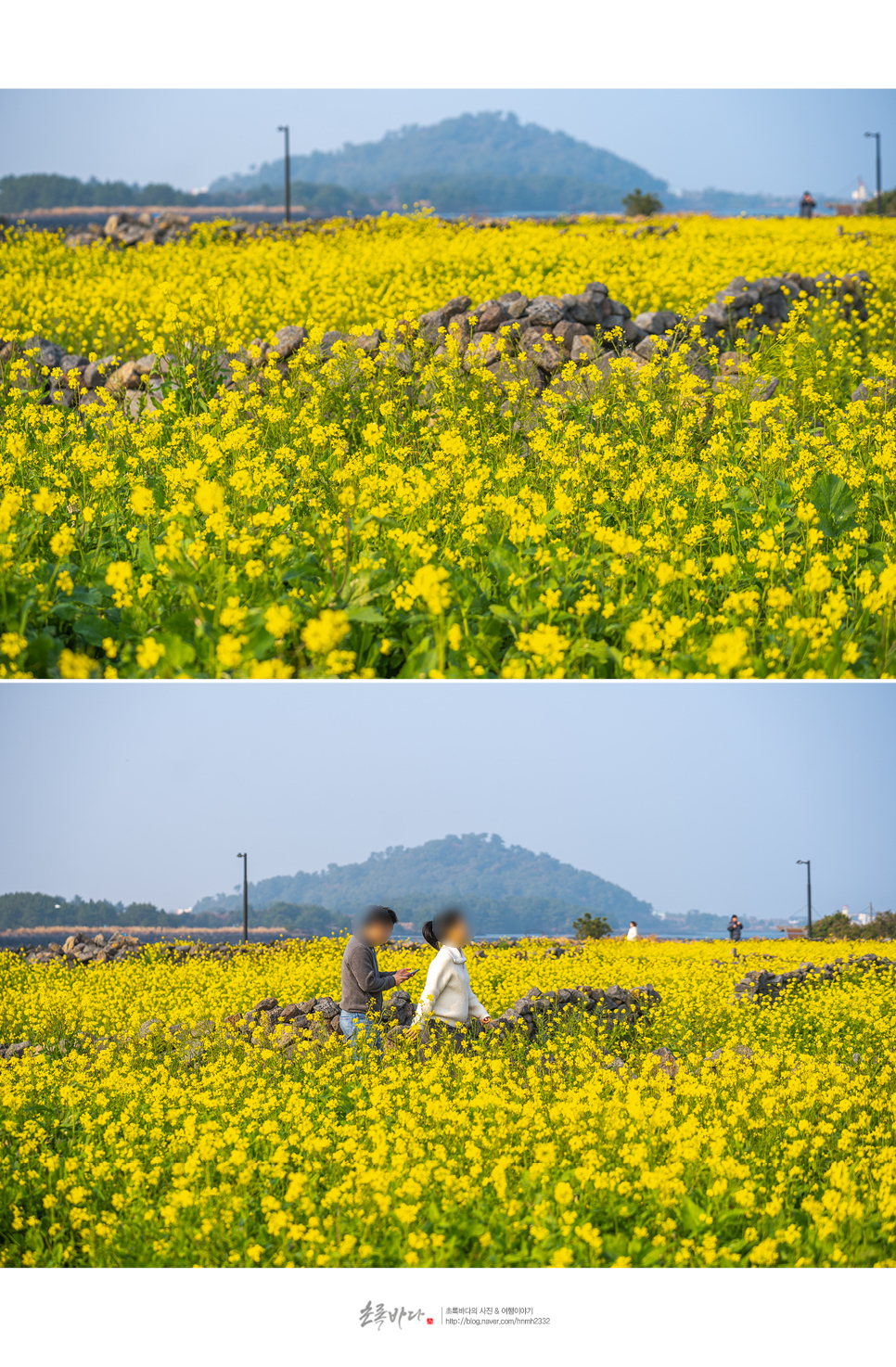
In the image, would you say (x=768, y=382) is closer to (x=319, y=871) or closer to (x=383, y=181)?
(x=319, y=871)

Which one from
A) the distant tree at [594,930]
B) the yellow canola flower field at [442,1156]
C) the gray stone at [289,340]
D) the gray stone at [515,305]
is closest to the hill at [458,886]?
the yellow canola flower field at [442,1156]

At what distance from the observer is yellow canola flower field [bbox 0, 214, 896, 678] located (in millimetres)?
3764

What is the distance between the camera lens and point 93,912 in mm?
5059

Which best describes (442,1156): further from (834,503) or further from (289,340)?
(289,340)

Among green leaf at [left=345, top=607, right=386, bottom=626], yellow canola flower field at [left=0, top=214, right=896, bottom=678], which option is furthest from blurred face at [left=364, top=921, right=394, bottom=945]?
green leaf at [left=345, top=607, right=386, bottom=626]

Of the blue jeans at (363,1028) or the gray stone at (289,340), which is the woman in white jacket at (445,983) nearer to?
the blue jeans at (363,1028)

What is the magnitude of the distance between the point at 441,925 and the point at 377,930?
322 millimetres

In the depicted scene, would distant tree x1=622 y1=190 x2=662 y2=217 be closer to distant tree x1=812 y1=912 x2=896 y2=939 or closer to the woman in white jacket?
distant tree x1=812 y1=912 x2=896 y2=939

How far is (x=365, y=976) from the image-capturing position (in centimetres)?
470

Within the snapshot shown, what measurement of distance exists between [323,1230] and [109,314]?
9177 mm

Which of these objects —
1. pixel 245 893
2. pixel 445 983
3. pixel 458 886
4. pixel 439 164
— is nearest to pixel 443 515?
pixel 458 886

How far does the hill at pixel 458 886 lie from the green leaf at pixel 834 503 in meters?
2.15

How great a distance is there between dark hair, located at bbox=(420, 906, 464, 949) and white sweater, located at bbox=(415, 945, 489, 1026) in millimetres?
64

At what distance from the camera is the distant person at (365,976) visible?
4.66 meters
